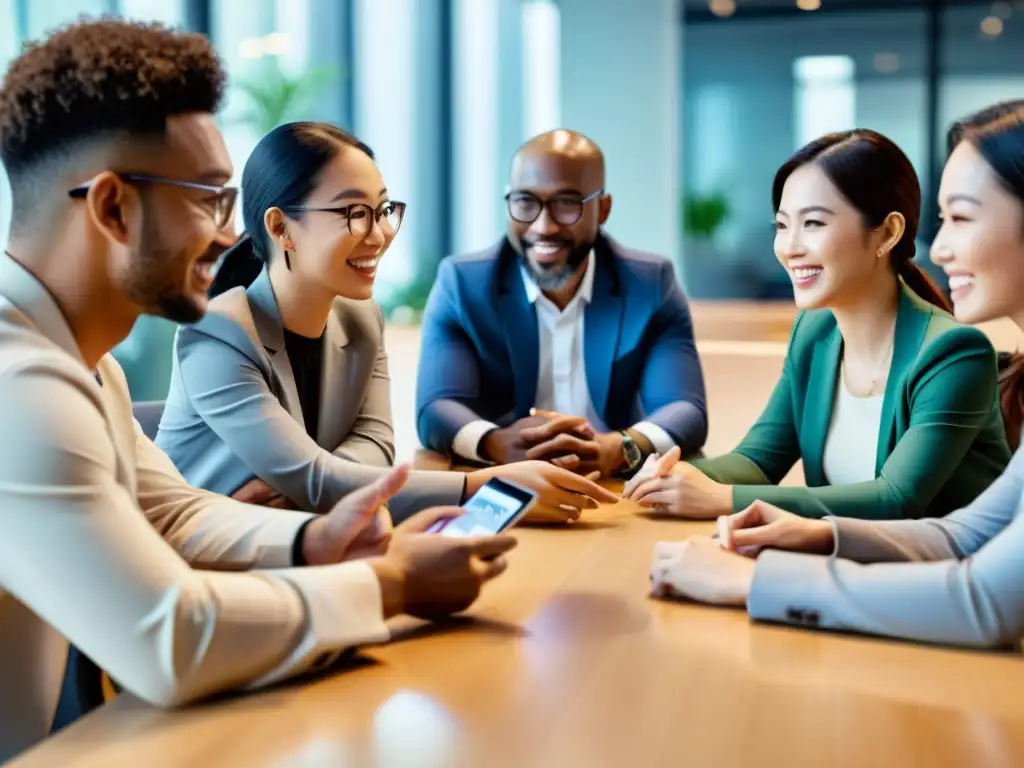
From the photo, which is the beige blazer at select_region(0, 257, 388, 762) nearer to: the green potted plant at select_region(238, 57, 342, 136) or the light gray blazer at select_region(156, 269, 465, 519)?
the light gray blazer at select_region(156, 269, 465, 519)

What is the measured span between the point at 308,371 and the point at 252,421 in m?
0.28

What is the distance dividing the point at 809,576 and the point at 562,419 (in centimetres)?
105

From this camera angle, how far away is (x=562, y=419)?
98.8 inches

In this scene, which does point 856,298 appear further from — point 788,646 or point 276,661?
point 276,661

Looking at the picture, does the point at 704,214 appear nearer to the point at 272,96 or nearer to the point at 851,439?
the point at 272,96

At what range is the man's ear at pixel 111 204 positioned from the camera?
1.29m

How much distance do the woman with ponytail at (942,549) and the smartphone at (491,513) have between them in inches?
8.7

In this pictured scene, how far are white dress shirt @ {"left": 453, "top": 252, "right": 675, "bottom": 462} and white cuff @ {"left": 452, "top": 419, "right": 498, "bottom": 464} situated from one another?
1.21 feet

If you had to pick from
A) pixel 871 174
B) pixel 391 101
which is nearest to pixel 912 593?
pixel 871 174

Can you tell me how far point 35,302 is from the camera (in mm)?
1294

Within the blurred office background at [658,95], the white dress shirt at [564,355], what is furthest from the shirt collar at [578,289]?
the blurred office background at [658,95]

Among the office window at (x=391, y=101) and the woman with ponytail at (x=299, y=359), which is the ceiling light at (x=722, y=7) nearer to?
the office window at (x=391, y=101)

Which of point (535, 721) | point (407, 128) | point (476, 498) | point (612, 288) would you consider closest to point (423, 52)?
point (407, 128)

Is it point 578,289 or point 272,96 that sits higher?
point 272,96
